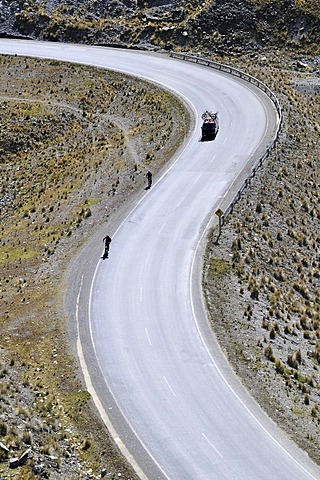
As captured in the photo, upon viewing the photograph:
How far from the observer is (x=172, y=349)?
29078 millimetres

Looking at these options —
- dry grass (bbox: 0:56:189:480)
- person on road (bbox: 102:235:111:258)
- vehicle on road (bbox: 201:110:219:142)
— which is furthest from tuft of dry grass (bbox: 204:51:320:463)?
dry grass (bbox: 0:56:189:480)

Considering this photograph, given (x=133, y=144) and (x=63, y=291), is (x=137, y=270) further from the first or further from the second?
(x=133, y=144)

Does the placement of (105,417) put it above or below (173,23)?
below

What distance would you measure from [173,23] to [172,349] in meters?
56.4

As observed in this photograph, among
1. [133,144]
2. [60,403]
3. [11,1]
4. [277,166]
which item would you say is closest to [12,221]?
[133,144]

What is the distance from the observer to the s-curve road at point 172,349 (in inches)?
893

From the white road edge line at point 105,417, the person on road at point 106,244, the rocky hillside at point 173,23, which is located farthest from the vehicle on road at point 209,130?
the white road edge line at point 105,417

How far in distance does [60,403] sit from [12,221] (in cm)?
2329

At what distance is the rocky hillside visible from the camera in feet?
251

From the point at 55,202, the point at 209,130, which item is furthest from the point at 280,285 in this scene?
the point at 209,130

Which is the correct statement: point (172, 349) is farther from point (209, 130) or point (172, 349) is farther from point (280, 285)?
point (209, 130)

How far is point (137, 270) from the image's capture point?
118 ft

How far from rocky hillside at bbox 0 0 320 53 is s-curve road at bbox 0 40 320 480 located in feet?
89.8

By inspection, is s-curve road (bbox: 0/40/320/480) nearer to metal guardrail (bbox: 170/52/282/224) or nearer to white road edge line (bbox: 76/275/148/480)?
white road edge line (bbox: 76/275/148/480)
